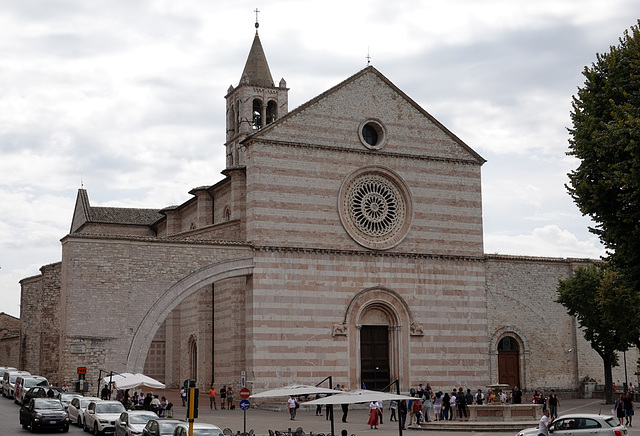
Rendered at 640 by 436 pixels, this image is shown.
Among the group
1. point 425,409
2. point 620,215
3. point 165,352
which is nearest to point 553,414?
point 425,409

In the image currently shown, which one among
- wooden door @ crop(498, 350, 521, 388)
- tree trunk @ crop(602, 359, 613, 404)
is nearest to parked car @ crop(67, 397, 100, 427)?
wooden door @ crop(498, 350, 521, 388)

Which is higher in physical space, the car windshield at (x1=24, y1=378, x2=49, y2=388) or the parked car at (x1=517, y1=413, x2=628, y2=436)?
the car windshield at (x1=24, y1=378, x2=49, y2=388)

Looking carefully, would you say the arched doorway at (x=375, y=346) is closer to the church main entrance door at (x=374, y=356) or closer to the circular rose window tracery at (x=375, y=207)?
the church main entrance door at (x=374, y=356)

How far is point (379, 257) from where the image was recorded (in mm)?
40156

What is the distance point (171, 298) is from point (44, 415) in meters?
9.90

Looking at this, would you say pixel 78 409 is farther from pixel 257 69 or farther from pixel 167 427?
pixel 257 69

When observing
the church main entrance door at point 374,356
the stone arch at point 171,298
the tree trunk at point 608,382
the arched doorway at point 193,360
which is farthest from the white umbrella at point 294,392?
the tree trunk at point 608,382

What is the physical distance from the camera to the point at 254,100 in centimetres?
6369

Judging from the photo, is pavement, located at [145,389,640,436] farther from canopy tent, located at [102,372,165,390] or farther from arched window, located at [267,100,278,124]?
arched window, located at [267,100,278,124]

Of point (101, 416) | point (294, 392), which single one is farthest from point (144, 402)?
point (294, 392)

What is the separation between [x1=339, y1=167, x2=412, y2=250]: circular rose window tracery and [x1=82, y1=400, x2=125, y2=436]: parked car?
50.1ft

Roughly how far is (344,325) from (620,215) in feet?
56.9

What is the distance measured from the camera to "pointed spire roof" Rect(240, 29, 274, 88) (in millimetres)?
63469

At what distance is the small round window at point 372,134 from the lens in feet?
134
